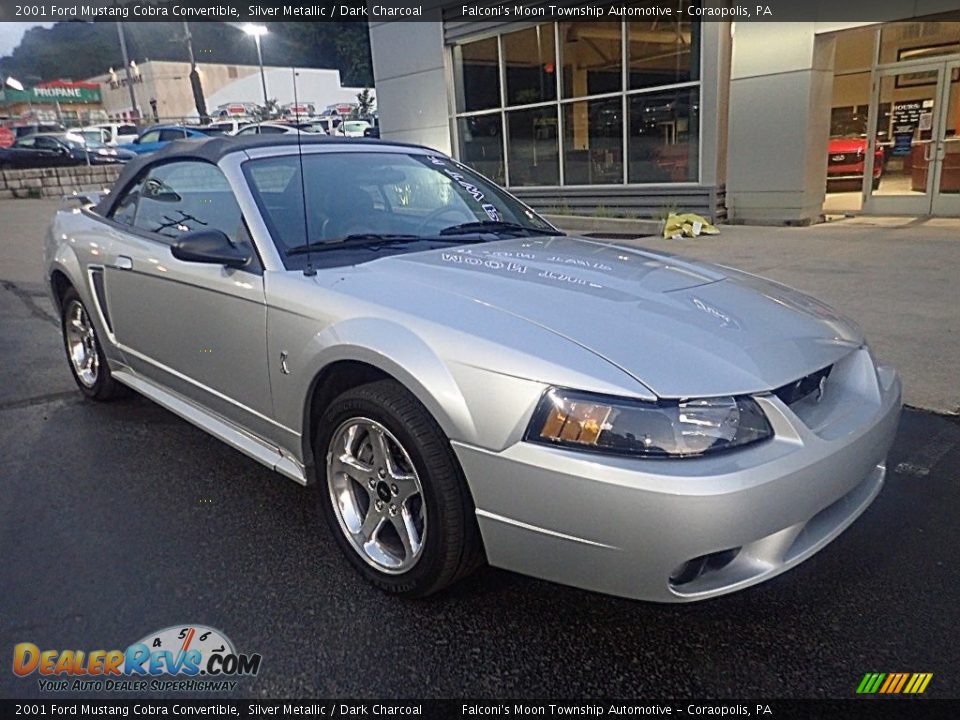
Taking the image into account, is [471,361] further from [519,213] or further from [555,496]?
[519,213]

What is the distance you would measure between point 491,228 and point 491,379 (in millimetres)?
1532

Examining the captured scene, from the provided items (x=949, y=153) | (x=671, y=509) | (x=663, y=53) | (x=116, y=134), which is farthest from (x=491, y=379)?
(x=116, y=134)

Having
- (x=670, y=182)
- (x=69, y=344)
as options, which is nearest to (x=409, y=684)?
(x=69, y=344)

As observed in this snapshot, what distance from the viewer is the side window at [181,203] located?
10.2ft

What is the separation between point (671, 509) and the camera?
1795 millimetres

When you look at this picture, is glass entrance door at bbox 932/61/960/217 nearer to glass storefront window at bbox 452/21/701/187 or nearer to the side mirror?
glass storefront window at bbox 452/21/701/187

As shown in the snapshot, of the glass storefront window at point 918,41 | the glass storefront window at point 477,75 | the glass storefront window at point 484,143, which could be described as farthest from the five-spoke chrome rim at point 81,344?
the glass storefront window at point 477,75

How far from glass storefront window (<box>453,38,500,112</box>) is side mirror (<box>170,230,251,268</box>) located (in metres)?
12.7

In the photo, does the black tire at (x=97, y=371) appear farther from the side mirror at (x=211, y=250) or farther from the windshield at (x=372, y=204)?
the windshield at (x=372, y=204)

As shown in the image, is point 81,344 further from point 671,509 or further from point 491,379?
point 671,509

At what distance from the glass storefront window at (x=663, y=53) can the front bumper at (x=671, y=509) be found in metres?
10.5

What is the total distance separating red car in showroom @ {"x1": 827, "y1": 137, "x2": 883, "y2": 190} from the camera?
12391 mm

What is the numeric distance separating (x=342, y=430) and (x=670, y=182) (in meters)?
10.6

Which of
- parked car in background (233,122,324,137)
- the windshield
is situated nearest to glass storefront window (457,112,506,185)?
parked car in background (233,122,324,137)
